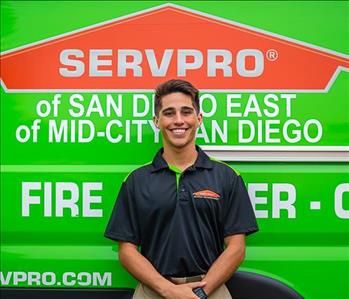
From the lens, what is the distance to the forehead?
1.91 meters

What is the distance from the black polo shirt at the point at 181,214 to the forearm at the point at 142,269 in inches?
1.8

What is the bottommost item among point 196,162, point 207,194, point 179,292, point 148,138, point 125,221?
point 179,292

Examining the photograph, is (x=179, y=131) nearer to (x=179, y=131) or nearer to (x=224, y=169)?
(x=179, y=131)

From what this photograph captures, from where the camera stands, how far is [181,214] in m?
1.88

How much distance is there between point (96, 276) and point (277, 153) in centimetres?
101

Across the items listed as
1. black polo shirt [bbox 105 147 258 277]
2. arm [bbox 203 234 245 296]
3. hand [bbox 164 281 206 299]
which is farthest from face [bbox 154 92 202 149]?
hand [bbox 164 281 206 299]

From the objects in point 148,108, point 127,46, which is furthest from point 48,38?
point 148,108

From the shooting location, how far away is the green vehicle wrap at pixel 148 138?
210 cm

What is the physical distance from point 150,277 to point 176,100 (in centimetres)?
72

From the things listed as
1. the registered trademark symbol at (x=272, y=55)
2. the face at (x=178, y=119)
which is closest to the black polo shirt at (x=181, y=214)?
the face at (x=178, y=119)

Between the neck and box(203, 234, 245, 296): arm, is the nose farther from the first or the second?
box(203, 234, 245, 296): arm

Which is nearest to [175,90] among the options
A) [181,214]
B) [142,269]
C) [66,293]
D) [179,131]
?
[179,131]

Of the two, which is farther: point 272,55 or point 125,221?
point 272,55

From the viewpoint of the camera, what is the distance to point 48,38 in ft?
7.08
